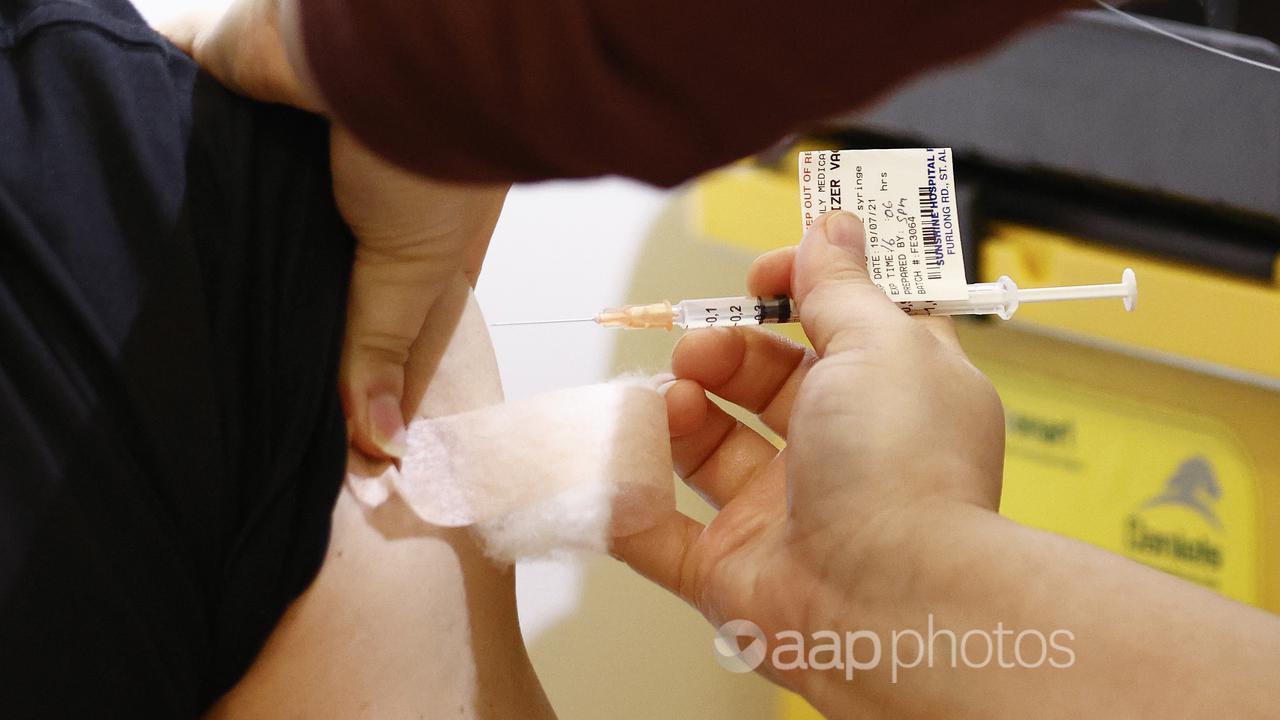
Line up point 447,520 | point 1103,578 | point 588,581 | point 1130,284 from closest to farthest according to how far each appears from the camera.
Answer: point 1103,578 < point 447,520 < point 1130,284 < point 588,581

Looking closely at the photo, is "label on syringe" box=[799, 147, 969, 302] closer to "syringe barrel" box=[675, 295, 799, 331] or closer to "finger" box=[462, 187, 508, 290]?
"syringe barrel" box=[675, 295, 799, 331]

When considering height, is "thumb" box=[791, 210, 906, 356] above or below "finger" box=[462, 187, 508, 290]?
above

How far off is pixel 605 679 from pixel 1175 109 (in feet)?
2.32

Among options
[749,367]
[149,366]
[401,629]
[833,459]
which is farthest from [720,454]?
[149,366]

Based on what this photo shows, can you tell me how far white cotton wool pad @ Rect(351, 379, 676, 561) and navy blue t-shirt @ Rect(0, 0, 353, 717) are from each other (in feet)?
0.22

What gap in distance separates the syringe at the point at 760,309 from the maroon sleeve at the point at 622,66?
0.87ft

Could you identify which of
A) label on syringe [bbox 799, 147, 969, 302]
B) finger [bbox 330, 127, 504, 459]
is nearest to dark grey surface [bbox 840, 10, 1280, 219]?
label on syringe [bbox 799, 147, 969, 302]

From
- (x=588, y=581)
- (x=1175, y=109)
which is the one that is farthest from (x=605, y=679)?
(x=1175, y=109)

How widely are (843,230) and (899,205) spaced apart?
0.04 meters

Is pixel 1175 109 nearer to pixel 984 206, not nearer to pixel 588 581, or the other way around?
pixel 984 206

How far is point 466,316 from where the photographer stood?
659mm

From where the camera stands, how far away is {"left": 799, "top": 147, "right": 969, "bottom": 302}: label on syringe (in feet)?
2.08

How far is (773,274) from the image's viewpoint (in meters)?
0.70

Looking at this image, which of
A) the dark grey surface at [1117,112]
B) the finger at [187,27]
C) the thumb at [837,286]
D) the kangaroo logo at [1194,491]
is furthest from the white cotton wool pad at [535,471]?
the kangaroo logo at [1194,491]
